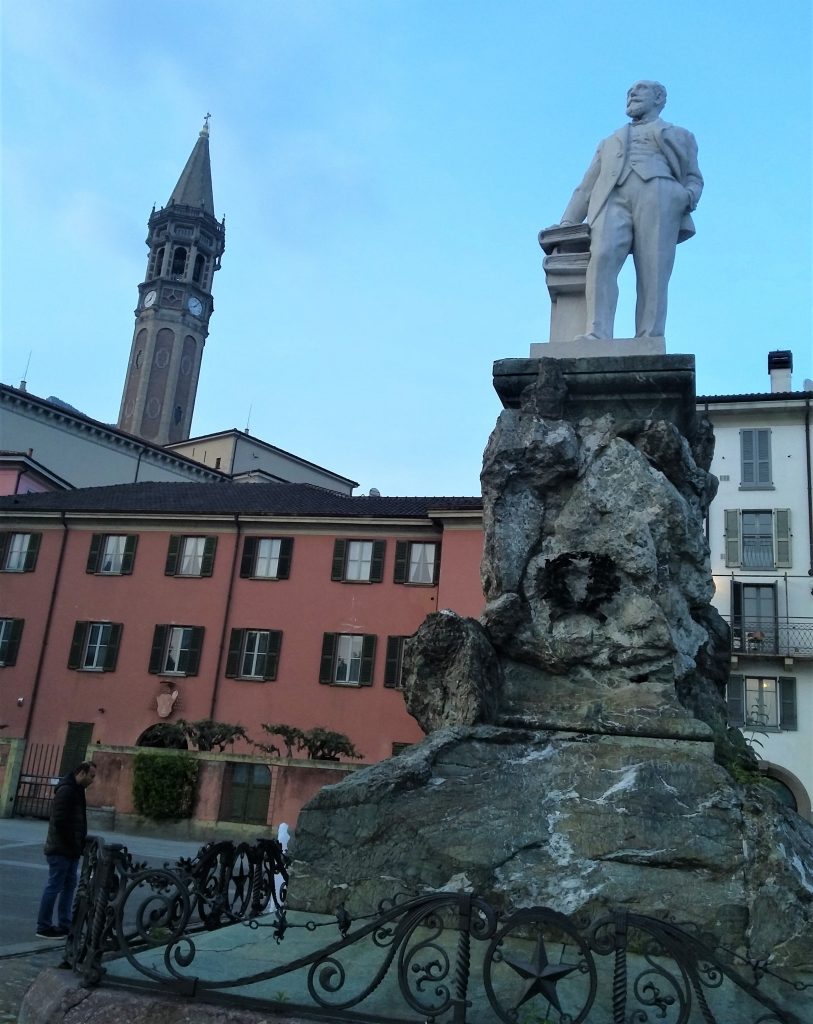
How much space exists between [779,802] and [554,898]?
4.15 feet

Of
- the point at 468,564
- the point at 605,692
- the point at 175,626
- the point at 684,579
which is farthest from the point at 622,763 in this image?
the point at 175,626

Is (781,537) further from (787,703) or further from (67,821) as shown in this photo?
(67,821)

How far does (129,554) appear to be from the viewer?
35.1 meters

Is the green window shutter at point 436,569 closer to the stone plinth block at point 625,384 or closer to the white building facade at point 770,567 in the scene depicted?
the white building facade at point 770,567

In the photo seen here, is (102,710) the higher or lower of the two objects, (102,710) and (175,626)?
the lower

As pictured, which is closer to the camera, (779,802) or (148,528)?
(779,802)

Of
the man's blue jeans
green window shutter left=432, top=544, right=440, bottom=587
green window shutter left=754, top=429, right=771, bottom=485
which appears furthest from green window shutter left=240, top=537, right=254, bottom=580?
the man's blue jeans

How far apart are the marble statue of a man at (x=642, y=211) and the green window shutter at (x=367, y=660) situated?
2566 centimetres

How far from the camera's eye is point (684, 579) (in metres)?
6.09

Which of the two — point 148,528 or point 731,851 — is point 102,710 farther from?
point 731,851

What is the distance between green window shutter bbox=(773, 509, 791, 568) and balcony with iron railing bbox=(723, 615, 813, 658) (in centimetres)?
206

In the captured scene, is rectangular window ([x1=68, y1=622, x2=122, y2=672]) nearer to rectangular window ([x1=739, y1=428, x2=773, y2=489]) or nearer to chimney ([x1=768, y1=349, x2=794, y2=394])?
rectangular window ([x1=739, y1=428, x2=773, y2=489])

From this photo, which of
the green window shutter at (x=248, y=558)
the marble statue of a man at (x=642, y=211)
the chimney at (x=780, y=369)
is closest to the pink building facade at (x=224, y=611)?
the green window shutter at (x=248, y=558)

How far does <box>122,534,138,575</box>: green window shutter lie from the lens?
34.9 m
